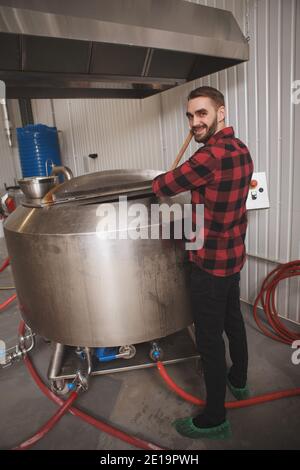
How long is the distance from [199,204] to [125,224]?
0.32 m

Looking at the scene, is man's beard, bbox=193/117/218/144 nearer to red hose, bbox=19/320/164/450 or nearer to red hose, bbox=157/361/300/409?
red hose, bbox=157/361/300/409

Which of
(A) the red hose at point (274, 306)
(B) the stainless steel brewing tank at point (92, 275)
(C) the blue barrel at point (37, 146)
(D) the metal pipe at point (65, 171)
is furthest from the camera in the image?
(C) the blue barrel at point (37, 146)

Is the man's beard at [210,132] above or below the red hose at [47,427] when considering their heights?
above

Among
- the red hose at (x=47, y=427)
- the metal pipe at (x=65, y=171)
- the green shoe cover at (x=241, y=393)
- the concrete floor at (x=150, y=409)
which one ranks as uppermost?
the metal pipe at (x=65, y=171)

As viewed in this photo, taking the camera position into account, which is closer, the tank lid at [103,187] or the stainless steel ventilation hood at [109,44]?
the stainless steel ventilation hood at [109,44]

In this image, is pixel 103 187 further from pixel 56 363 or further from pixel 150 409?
pixel 150 409

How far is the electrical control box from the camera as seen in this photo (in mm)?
1854

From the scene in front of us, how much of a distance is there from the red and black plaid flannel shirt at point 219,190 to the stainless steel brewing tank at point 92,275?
23 centimetres

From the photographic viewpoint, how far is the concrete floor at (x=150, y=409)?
1229 mm

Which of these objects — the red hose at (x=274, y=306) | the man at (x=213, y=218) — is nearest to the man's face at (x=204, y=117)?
the man at (x=213, y=218)

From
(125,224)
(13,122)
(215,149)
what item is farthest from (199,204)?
(13,122)

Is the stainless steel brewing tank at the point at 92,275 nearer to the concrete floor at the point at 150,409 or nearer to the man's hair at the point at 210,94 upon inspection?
the concrete floor at the point at 150,409

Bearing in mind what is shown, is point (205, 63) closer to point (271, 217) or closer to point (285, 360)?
point (271, 217)

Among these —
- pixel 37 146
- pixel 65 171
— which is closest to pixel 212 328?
pixel 65 171
